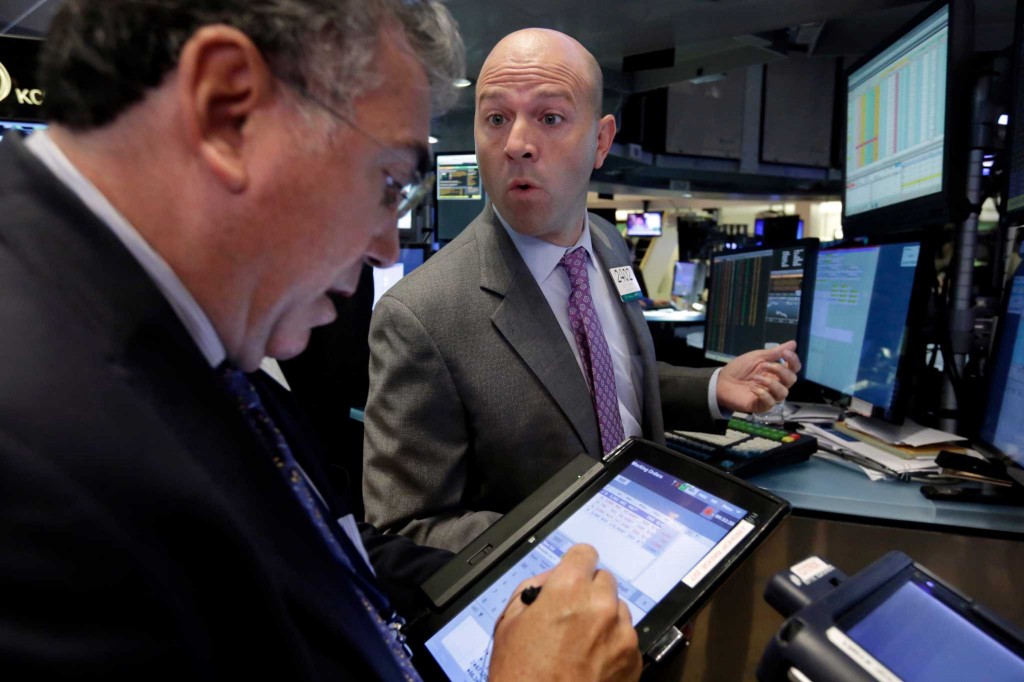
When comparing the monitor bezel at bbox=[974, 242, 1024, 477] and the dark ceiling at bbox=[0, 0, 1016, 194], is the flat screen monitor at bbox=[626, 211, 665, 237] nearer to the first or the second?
the dark ceiling at bbox=[0, 0, 1016, 194]

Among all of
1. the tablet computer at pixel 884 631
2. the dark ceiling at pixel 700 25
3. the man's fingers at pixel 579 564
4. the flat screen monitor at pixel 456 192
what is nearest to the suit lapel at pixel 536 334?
the man's fingers at pixel 579 564

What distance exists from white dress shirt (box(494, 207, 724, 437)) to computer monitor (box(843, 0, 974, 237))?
632 millimetres

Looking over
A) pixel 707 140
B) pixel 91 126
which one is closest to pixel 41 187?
pixel 91 126

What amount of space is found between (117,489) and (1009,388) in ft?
4.93

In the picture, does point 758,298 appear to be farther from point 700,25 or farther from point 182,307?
point 700,25

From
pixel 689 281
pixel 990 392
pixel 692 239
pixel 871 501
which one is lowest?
pixel 871 501

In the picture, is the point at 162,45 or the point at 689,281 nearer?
the point at 162,45

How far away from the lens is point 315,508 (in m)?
0.63

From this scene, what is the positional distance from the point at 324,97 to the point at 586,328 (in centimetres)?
93

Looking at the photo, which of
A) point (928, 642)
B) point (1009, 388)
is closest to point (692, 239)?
point (1009, 388)

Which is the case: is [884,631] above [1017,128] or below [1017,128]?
below

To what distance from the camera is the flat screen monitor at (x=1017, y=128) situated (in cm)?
125

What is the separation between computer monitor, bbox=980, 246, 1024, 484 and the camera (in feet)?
3.91

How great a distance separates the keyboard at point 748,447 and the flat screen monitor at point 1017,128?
25.4 inches
